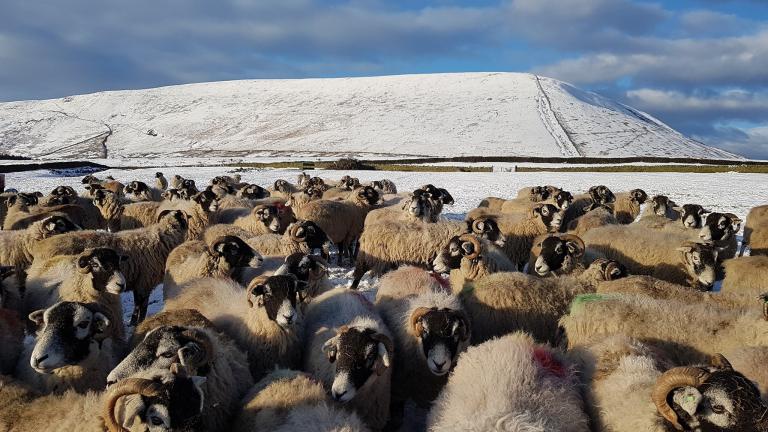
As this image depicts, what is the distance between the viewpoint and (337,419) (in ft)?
12.6

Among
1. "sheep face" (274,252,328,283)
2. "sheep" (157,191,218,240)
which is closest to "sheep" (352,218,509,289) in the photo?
"sheep face" (274,252,328,283)

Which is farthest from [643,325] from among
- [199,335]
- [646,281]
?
[199,335]

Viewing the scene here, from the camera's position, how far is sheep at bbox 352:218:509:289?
9.86 meters

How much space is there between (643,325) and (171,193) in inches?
549

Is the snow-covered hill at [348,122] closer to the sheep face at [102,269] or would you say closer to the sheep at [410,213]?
the sheep at [410,213]

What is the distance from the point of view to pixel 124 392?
3203 mm

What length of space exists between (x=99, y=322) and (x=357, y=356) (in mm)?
2330

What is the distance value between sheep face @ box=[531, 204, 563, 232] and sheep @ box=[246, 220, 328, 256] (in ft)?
15.4

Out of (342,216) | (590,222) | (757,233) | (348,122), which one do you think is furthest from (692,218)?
(348,122)

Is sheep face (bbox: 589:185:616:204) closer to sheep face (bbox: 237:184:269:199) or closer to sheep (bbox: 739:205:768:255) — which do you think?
sheep (bbox: 739:205:768:255)

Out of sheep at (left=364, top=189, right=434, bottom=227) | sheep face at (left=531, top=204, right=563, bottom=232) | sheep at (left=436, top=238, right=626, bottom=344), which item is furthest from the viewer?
sheep at (left=364, top=189, right=434, bottom=227)

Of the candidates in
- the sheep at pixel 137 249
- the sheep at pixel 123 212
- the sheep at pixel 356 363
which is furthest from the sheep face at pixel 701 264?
the sheep at pixel 123 212

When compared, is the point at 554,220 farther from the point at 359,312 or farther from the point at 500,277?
the point at 359,312

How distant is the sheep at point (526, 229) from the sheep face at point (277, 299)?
6013 millimetres
